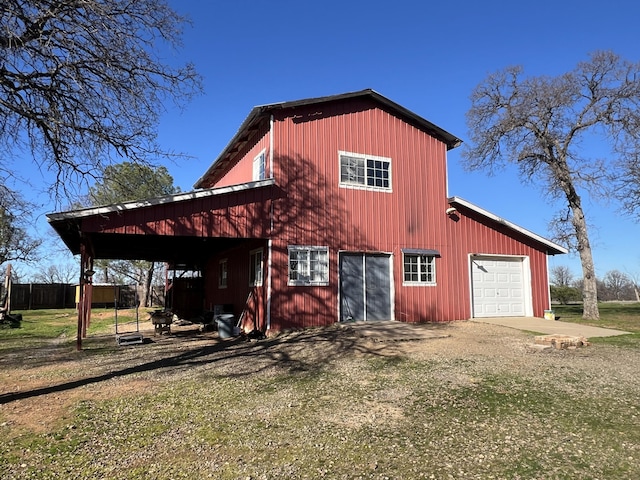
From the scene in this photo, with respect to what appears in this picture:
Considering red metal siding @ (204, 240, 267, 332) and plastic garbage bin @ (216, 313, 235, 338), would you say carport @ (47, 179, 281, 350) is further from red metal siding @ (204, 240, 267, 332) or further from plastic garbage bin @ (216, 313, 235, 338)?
plastic garbage bin @ (216, 313, 235, 338)

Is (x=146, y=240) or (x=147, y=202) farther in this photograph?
(x=146, y=240)

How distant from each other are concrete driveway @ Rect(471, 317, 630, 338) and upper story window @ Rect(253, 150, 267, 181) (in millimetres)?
8572

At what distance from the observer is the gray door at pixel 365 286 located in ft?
44.7

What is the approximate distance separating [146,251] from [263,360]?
11.2 meters

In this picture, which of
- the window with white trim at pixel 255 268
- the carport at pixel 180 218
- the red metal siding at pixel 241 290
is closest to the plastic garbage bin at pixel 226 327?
the red metal siding at pixel 241 290

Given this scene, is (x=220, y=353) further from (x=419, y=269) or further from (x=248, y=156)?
(x=248, y=156)

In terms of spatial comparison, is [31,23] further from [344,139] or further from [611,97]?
[611,97]

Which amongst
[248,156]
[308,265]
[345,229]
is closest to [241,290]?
[308,265]

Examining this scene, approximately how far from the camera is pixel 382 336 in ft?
37.0

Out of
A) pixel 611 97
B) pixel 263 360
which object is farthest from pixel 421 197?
pixel 611 97

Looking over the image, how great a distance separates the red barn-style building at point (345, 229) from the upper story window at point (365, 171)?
43 millimetres

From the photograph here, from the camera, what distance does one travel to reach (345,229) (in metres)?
13.8

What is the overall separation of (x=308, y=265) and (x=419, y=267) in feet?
13.0

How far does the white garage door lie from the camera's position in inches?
615
